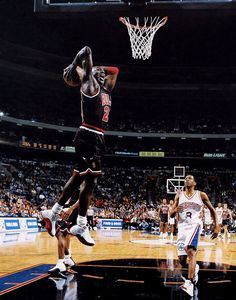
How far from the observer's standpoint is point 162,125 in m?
35.8

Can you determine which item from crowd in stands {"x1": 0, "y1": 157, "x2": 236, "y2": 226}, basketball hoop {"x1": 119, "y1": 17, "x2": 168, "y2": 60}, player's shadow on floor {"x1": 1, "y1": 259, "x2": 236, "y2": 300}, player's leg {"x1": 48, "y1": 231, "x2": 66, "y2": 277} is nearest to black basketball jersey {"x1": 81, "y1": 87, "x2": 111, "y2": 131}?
player's shadow on floor {"x1": 1, "y1": 259, "x2": 236, "y2": 300}

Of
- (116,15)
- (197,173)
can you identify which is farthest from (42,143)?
(116,15)

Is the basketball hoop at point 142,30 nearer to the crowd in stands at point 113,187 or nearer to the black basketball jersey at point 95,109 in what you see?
the black basketball jersey at point 95,109

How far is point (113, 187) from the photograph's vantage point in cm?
3378

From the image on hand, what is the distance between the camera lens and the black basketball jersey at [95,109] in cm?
434

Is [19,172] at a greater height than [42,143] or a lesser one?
lesser

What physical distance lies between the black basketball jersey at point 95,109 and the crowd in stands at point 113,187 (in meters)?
19.7

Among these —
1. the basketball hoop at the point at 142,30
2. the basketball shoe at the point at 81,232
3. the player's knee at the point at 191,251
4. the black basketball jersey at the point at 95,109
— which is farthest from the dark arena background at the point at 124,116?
the black basketball jersey at the point at 95,109

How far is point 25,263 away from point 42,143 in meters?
24.3

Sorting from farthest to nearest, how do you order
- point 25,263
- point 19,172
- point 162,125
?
point 162,125
point 19,172
point 25,263

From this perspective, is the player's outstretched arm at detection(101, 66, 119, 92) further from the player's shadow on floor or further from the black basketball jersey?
the player's shadow on floor

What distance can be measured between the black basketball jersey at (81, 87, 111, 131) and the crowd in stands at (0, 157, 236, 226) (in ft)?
64.7

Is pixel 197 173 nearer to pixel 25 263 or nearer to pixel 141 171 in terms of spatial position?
pixel 141 171

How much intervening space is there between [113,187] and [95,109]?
97.3ft
